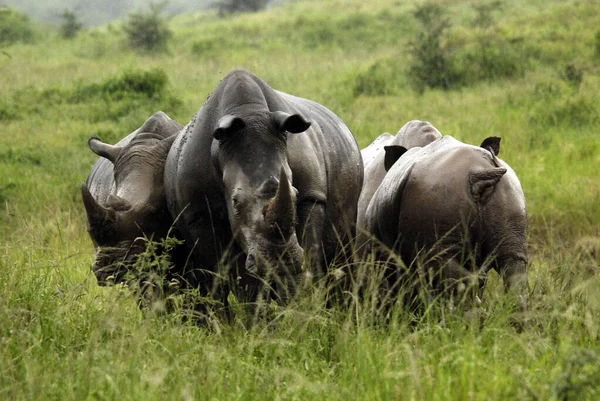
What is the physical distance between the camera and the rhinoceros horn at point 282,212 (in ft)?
16.8

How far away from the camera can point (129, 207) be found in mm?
6367

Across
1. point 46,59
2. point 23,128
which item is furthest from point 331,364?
point 46,59

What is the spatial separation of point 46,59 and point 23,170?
13952 millimetres

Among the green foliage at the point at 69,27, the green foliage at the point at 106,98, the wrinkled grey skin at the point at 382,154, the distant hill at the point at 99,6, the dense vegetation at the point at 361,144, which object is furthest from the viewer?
the distant hill at the point at 99,6

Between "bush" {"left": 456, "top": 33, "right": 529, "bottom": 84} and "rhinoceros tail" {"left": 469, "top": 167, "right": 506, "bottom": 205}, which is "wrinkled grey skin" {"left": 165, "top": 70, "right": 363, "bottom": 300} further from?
"bush" {"left": 456, "top": 33, "right": 529, "bottom": 84}

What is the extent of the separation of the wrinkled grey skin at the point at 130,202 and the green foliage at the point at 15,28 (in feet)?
76.9

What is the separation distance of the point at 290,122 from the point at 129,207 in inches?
53.7

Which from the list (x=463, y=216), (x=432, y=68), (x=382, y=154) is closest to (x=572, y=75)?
(x=432, y=68)

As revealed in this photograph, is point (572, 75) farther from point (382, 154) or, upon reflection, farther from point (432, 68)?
point (382, 154)

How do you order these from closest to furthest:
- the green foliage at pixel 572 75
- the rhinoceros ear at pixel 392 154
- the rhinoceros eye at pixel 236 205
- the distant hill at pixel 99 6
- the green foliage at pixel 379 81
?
the rhinoceros eye at pixel 236 205, the rhinoceros ear at pixel 392 154, the green foliage at pixel 572 75, the green foliage at pixel 379 81, the distant hill at pixel 99 6

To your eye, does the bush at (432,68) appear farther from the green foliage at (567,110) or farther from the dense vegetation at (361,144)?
the green foliage at (567,110)

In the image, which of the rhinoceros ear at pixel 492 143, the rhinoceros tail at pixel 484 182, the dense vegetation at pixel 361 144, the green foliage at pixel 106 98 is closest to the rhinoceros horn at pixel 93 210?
the dense vegetation at pixel 361 144

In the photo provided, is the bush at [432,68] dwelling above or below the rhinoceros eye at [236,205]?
below

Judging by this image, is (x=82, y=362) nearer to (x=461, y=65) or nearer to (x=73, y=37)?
(x=461, y=65)
